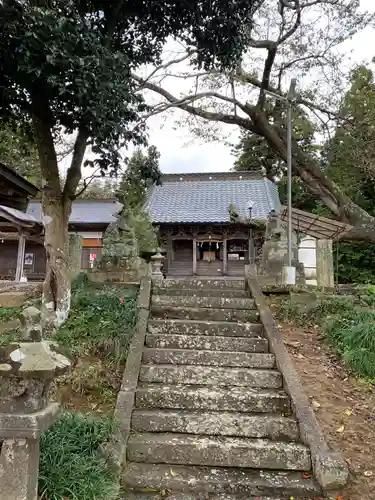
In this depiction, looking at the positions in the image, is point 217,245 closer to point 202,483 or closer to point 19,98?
point 19,98

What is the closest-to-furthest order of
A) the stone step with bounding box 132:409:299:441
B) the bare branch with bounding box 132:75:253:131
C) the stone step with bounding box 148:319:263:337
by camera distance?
the stone step with bounding box 132:409:299:441 → the stone step with bounding box 148:319:263:337 → the bare branch with bounding box 132:75:253:131

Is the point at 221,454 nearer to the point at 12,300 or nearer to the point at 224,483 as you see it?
the point at 224,483

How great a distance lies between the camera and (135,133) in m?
6.20

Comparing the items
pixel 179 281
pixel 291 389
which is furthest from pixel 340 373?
pixel 179 281

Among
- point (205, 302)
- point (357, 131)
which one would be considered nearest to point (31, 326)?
point (205, 302)

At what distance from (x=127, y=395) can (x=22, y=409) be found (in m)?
1.68

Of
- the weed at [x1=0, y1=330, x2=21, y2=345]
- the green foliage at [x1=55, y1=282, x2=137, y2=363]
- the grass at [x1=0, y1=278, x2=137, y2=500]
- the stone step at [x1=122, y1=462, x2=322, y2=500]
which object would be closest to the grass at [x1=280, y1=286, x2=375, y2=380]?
the stone step at [x1=122, y1=462, x2=322, y2=500]

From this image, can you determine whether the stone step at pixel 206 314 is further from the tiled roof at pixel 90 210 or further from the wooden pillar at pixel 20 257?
the tiled roof at pixel 90 210

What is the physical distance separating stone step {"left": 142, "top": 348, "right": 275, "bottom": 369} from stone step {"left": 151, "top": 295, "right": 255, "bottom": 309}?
1144 millimetres

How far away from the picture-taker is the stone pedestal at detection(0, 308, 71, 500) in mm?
2291

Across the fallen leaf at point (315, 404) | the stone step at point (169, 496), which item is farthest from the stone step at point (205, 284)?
the stone step at point (169, 496)

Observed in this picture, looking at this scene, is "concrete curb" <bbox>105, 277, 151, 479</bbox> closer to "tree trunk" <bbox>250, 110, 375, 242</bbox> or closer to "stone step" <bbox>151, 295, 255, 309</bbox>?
"stone step" <bbox>151, 295, 255, 309</bbox>

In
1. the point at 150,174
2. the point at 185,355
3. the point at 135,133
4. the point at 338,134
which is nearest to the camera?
the point at 185,355

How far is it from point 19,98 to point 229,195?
16167 millimetres
